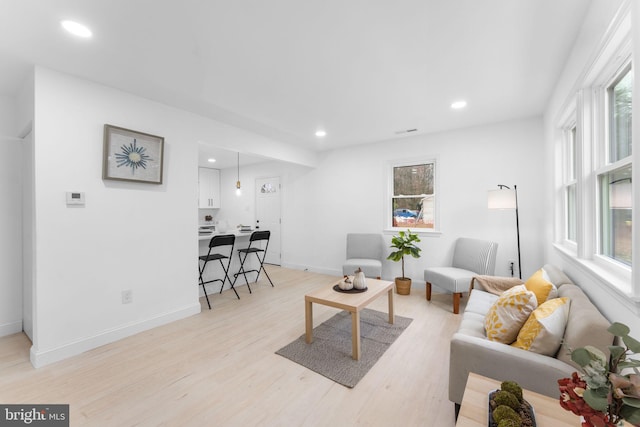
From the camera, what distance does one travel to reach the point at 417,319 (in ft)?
10.5

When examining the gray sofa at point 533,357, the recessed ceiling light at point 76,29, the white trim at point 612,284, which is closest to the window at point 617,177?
the white trim at point 612,284

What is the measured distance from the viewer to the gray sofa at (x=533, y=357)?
125 centimetres


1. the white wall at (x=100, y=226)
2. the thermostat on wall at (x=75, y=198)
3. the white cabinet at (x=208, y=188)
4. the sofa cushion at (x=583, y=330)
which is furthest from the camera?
the white cabinet at (x=208, y=188)

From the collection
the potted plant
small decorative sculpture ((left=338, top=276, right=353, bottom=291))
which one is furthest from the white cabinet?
small decorative sculpture ((left=338, top=276, right=353, bottom=291))

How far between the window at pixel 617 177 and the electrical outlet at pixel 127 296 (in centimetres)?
392

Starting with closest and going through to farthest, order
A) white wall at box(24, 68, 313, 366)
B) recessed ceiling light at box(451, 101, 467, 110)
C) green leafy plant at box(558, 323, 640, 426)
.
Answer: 1. green leafy plant at box(558, 323, 640, 426)
2. white wall at box(24, 68, 313, 366)
3. recessed ceiling light at box(451, 101, 467, 110)

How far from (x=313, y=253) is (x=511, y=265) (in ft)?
11.1

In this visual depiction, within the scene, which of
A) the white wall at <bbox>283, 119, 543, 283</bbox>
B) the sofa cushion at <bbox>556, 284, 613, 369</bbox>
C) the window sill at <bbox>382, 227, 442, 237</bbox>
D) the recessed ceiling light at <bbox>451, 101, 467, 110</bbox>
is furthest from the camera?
the window sill at <bbox>382, 227, 442, 237</bbox>

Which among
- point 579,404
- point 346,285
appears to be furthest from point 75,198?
point 579,404

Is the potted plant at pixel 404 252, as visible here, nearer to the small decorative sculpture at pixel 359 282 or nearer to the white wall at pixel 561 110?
the small decorative sculpture at pixel 359 282

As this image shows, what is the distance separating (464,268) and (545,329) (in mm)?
2482

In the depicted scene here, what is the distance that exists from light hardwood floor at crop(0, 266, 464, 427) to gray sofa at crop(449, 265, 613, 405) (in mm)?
413

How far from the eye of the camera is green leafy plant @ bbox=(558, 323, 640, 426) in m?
0.68

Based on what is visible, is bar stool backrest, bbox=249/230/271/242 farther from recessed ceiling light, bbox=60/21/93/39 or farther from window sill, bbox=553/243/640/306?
window sill, bbox=553/243/640/306
